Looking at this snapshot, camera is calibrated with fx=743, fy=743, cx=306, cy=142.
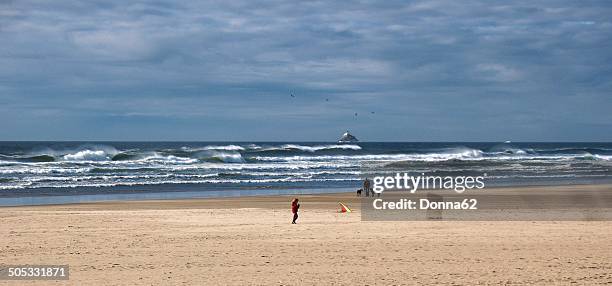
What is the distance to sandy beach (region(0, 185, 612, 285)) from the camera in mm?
10695

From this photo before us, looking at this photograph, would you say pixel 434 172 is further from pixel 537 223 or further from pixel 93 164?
pixel 537 223

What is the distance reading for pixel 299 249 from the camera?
13.2 metres

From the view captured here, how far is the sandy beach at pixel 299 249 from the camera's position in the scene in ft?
35.1

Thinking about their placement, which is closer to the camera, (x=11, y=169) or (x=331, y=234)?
(x=331, y=234)

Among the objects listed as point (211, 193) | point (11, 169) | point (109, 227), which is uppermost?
point (11, 169)

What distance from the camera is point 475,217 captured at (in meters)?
19.1

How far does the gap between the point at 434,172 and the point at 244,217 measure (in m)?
29.7

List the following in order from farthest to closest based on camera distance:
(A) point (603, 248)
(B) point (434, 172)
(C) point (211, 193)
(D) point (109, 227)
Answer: (B) point (434, 172) → (C) point (211, 193) → (D) point (109, 227) → (A) point (603, 248)

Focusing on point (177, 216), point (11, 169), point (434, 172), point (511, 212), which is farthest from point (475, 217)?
point (11, 169)

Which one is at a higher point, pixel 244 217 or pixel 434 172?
pixel 434 172

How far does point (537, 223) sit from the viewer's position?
17453 mm

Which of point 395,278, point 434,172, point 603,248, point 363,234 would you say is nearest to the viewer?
point 395,278

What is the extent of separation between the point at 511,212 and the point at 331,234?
24.0 feet

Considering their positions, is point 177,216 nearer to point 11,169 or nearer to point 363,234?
point 363,234
